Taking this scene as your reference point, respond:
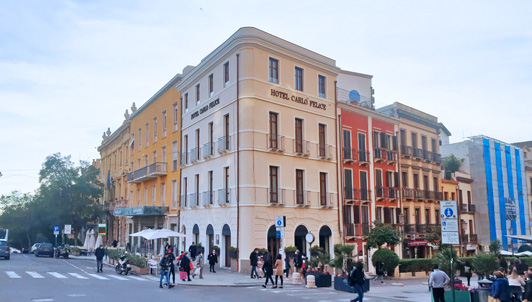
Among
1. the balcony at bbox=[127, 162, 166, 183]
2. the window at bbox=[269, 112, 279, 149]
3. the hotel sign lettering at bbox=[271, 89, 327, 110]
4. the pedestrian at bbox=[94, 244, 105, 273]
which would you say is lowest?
the pedestrian at bbox=[94, 244, 105, 273]

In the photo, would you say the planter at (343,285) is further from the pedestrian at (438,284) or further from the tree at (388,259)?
the tree at (388,259)

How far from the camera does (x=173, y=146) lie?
3906cm

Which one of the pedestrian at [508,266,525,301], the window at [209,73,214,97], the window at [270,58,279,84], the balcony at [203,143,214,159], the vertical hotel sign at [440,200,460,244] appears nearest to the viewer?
the vertical hotel sign at [440,200,460,244]

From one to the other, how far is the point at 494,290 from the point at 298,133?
1934 cm

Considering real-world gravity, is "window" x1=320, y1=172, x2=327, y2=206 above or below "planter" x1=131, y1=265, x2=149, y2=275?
above

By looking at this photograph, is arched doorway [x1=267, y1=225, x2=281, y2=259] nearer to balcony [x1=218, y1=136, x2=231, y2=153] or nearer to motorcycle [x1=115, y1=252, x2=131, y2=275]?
balcony [x1=218, y1=136, x2=231, y2=153]

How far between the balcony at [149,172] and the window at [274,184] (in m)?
14.0

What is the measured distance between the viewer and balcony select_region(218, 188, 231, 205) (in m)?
29.3

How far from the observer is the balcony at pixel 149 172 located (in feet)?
132

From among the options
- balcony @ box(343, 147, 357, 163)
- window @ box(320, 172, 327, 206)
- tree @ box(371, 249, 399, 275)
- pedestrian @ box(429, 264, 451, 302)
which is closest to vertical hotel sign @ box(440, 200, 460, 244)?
pedestrian @ box(429, 264, 451, 302)

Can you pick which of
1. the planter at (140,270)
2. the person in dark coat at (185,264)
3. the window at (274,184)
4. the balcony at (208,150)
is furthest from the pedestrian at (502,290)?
the balcony at (208,150)

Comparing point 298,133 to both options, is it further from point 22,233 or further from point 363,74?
point 22,233

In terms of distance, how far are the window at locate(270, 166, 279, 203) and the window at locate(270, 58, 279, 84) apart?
5.64 meters

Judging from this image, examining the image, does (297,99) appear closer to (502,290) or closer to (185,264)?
(185,264)
